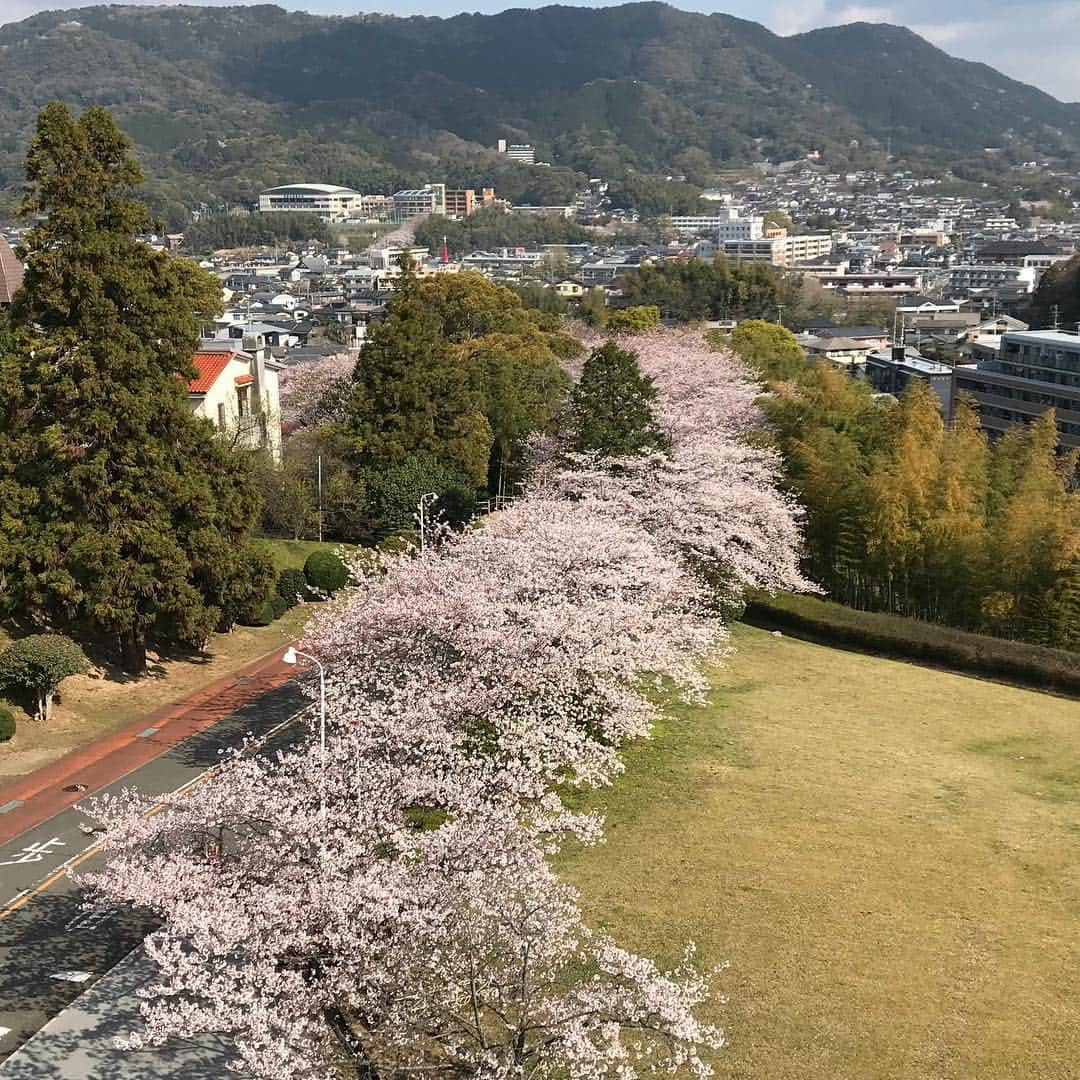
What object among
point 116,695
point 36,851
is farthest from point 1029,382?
point 36,851

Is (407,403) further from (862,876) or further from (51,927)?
(862,876)

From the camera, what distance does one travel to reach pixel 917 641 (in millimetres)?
26922

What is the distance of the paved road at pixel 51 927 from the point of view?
12938 millimetres

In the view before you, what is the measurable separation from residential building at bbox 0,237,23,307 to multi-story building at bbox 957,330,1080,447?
33.1m

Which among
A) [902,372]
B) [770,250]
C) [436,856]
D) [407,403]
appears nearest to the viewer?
[436,856]

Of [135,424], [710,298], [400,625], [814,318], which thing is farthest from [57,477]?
[814,318]

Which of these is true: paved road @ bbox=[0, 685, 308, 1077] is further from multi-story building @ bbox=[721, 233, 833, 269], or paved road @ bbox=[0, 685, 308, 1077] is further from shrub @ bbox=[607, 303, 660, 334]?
multi-story building @ bbox=[721, 233, 833, 269]

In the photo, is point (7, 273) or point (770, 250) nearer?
point (7, 273)

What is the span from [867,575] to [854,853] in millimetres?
15109

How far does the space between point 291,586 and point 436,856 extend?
18.5 m

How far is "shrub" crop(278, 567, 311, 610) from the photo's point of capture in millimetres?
28703

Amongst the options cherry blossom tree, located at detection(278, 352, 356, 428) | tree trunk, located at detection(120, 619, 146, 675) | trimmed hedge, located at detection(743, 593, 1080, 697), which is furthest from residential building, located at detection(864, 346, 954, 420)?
tree trunk, located at detection(120, 619, 146, 675)

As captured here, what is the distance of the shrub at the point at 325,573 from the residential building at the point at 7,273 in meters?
13.4

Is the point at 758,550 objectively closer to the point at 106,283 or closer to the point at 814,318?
the point at 106,283
